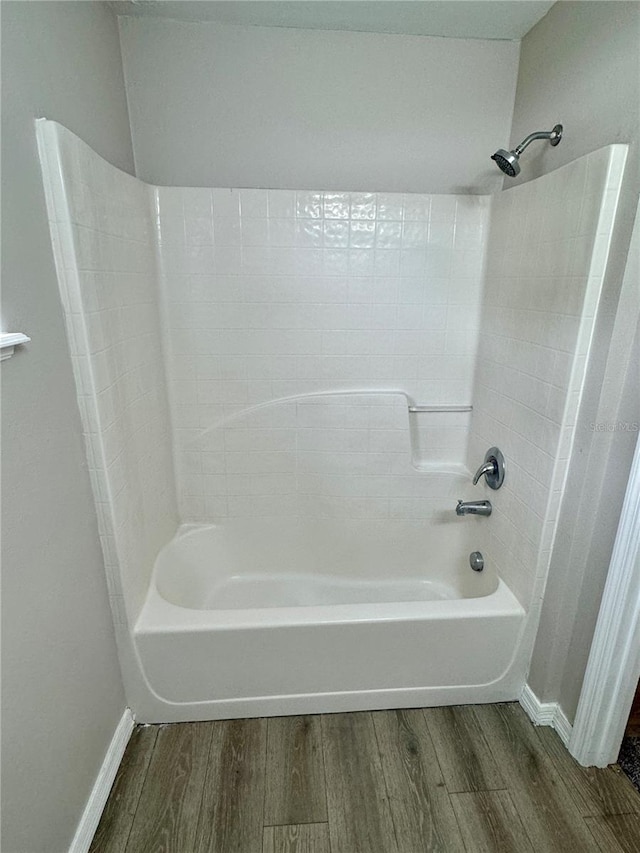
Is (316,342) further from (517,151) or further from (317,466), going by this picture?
(517,151)

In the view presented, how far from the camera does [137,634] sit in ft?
4.58

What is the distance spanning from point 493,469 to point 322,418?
0.74 m

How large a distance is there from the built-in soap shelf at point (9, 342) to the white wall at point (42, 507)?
3cm

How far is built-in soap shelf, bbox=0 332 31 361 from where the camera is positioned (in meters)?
0.85

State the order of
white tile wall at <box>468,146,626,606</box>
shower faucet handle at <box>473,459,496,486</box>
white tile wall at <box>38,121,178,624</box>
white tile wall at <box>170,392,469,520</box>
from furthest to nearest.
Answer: white tile wall at <box>170,392,469,520</box> < shower faucet handle at <box>473,459,496,486</box> < white tile wall at <box>468,146,626,606</box> < white tile wall at <box>38,121,178,624</box>

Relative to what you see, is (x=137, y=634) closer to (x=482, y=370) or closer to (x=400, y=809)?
(x=400, y=809)

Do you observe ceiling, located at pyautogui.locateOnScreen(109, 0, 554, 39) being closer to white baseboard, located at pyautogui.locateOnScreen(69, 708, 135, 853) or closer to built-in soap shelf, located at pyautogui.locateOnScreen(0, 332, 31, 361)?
built-in soap shelf, located at pyautogui.locateOnScreen(0, 332, 31, 361)

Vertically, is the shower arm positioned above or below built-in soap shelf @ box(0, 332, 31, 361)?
above

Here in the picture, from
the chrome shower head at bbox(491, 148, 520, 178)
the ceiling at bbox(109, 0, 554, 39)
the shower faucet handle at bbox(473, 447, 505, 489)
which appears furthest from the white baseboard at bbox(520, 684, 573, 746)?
the ceiling at bbox(109, 0, 554, 39)

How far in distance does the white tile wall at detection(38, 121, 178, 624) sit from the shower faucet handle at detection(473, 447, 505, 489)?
126 cm

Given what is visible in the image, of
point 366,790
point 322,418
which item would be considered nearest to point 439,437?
point 322,418

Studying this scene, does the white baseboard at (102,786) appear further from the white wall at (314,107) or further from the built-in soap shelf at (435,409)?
the white wall at (314,107)

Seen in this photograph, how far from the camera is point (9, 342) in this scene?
0.86 metres

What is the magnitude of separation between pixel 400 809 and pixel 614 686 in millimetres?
711
